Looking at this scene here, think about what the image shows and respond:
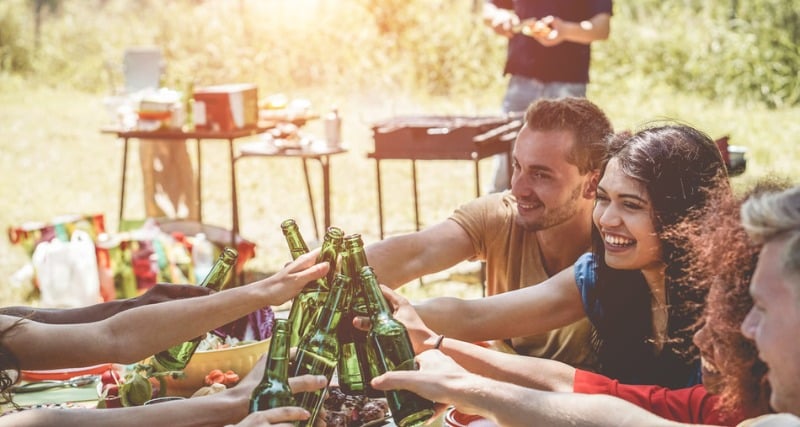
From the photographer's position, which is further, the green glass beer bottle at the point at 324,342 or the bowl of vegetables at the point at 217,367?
the bowl of vegetables at the point at 217,367

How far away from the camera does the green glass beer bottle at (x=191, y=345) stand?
2188 mm

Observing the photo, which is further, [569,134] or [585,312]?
[569,134]

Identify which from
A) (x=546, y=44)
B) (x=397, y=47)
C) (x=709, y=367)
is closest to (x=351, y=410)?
(x=709, y=367)

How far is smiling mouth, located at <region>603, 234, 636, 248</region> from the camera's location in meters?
2.29

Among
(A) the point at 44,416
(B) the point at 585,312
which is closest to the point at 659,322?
(B) the point at 585,312

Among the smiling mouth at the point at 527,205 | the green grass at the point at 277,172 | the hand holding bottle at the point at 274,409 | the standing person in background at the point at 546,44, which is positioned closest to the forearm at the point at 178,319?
the hand holding bottle at the point at 274,409

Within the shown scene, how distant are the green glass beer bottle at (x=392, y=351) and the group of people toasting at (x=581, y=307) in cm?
4

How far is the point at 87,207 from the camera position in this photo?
8.16 meters

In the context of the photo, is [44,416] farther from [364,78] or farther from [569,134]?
[364,78]

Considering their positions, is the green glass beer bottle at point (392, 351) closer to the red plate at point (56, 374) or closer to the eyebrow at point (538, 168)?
the red plate at point (56, 374)

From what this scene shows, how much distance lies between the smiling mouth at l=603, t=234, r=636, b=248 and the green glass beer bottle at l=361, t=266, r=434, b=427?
608mm

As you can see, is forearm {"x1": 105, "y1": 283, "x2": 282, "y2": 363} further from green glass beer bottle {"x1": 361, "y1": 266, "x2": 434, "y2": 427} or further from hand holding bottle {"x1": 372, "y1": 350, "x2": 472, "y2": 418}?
hand holding bottle {"x1": 372, "y1": 350, "x2": 472, "y2": 418}

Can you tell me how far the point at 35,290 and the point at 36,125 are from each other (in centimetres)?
607

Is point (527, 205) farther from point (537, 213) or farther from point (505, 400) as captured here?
point (505, 400)
